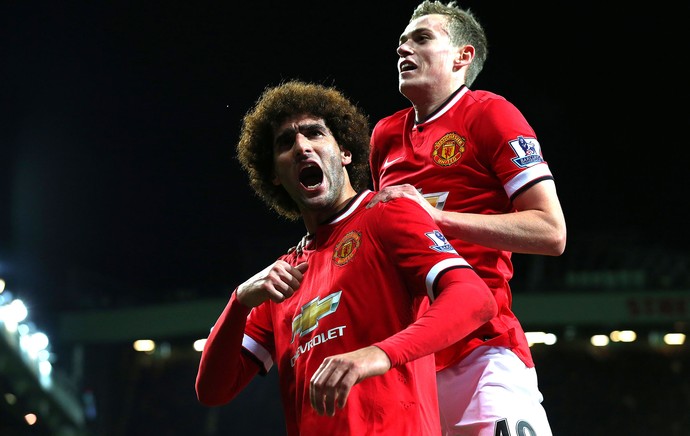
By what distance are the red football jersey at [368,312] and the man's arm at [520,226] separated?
0.36 metres

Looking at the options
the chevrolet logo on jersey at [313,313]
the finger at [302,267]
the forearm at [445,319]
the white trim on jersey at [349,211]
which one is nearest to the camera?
the forearm at [445,319]

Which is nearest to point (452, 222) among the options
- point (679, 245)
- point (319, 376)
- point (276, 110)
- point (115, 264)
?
point (276, 110)

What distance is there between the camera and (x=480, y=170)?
302 cm

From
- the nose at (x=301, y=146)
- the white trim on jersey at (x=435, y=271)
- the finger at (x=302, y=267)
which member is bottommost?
the white trim on jersey at (x=435, y=271)

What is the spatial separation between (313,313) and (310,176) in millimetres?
495

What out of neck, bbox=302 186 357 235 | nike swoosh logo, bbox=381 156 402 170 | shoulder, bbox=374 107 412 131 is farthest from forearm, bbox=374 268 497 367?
shoulder, bbox=374 107 412 131

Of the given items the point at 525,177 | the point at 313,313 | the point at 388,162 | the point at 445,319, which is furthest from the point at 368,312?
the point at 388,162

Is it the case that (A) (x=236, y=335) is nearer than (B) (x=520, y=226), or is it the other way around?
(A) (x=236, y=335)

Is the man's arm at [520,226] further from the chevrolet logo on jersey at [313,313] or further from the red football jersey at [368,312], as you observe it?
the chevrolet logo on jersey at [313,313]

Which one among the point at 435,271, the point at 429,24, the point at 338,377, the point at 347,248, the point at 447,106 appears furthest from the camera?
the point at 429,24

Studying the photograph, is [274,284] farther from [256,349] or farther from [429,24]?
[429,24]

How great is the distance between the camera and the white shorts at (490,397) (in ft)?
9.23

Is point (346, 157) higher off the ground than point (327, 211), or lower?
higher

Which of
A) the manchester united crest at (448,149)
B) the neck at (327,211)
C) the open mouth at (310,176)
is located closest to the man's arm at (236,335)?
the neck at (327,211)
